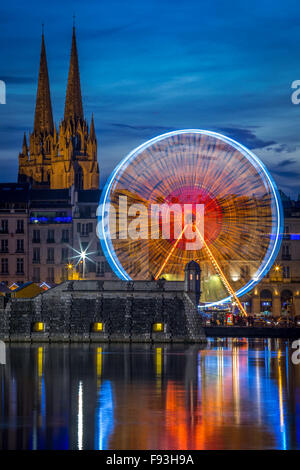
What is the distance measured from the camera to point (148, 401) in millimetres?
46531

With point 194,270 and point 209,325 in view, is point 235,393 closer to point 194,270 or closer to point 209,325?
point 194,270

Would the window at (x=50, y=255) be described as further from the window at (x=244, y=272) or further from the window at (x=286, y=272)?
the window at (x=286, y=272)

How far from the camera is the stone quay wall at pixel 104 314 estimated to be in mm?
98625

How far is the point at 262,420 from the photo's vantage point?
132 feet

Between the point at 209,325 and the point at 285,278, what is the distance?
44105 millimetres

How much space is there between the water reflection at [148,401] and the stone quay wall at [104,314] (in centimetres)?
2058

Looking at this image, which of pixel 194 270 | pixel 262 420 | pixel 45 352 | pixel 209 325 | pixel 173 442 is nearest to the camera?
pixel 173 442

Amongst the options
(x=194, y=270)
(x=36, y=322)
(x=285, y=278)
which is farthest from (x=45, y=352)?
(x=285, y=278)

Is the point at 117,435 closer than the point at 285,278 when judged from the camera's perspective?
Yes

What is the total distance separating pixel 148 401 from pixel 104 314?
176 feet

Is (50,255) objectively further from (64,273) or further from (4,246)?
(4,246)

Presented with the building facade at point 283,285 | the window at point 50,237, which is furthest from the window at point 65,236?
the building facade at point 283,285

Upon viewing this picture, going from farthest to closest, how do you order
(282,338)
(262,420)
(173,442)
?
(282,338)
(262,420)
(173,442)

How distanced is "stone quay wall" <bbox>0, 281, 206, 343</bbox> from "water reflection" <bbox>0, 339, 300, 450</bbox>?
20.6 m
